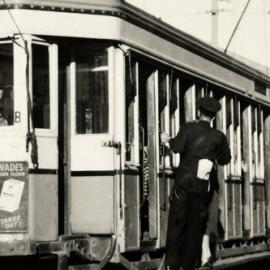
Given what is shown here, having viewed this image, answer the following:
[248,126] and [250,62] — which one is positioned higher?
[250,62]

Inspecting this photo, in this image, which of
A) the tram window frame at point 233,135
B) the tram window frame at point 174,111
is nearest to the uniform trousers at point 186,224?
the tram window frame at point 174,111

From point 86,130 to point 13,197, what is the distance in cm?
103

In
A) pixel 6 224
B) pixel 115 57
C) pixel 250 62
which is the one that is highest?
pixel 250 62

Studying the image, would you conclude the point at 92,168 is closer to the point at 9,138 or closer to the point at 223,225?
the point at 9,138

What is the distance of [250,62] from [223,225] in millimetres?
8574

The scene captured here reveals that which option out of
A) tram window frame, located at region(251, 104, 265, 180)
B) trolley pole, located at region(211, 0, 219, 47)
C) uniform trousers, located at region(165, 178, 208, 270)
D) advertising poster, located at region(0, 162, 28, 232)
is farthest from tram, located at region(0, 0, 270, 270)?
trolley pole, located at region(211, 0, 219, 47)

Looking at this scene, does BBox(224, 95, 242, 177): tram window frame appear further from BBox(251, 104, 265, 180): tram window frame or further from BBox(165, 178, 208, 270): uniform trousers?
BBox(165, 178, 208, 270): uniform trousers

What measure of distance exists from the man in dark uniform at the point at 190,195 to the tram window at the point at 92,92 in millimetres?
758

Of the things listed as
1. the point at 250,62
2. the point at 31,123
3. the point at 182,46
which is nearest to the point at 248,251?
the point at 182,46

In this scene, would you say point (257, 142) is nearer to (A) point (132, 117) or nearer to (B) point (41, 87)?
(A) point (132, 117)

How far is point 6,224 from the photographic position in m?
6.89

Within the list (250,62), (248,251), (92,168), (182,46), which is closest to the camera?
(92,168)

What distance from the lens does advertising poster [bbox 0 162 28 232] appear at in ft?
22.5

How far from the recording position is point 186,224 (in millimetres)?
7324
